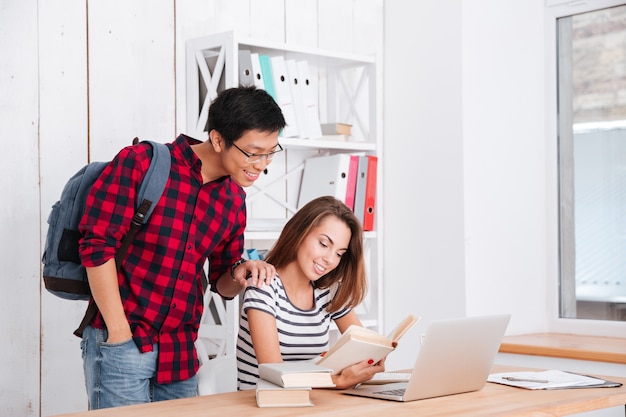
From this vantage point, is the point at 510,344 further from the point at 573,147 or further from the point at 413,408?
the point at 413,408

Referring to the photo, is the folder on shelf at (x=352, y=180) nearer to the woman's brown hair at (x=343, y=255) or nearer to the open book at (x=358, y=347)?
the woman's brown hair at (x=343, y=255)

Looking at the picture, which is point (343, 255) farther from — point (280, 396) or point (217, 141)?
point (280, 396)

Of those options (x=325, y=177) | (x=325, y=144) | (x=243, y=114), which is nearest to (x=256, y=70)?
(x=325, y=144)

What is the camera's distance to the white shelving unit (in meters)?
2.99

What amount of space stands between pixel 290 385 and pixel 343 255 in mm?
679

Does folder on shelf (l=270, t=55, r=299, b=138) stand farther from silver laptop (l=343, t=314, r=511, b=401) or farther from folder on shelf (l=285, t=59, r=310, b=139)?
silver laptop (l=343, t=314, r=511, b=401)

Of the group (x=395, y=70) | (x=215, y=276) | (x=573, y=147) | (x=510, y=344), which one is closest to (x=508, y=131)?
(x=573, y=147)

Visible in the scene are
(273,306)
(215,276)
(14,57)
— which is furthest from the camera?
(14,57)

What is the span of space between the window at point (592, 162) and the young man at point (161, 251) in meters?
1.95

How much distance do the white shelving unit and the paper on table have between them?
102cm

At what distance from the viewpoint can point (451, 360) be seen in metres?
1.91

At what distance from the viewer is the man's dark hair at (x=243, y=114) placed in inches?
79.7

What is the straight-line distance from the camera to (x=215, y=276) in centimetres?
233

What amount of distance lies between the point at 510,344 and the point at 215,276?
1.48 metres
